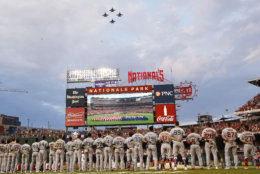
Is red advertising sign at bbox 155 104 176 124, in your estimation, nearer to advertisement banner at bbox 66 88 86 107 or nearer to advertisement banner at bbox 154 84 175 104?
advertisement banner at bbox 154 84 175 104

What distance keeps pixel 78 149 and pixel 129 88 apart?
25.4 metres

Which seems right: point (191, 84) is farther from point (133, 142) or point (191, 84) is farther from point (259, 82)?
point (133, 142)

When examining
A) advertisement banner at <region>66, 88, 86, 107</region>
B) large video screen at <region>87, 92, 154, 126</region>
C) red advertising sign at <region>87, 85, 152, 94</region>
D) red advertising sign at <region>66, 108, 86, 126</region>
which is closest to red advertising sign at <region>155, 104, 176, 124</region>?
large video screen at <region>87, 92, 154, 126</region>

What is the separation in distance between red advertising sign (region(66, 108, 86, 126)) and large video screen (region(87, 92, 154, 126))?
1.08 meters

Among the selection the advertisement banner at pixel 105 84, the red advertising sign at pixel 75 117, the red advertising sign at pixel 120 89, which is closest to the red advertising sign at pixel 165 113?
the red advertising sign at pixel 120 89

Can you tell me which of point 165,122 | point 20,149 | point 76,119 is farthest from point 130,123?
point 20,149

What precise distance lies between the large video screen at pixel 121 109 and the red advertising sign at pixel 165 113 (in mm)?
1096

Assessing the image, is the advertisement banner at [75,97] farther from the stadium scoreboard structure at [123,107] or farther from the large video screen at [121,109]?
the large video screen at [121,109]

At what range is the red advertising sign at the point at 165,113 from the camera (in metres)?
37.9

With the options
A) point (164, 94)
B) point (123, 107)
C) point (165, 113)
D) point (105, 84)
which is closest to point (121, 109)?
point (123, 107)

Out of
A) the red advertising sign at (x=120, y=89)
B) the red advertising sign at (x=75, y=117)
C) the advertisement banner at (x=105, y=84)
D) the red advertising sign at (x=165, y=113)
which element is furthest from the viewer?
the advertisement banner at (x=105, y=84)

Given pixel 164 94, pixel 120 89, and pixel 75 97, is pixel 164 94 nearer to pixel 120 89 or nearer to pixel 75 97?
pixel 120 89

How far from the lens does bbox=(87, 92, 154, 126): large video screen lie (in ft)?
127

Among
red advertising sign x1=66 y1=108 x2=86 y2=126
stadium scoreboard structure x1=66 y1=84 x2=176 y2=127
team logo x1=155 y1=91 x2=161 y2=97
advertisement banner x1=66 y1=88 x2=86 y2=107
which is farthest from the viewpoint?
advertisement banner x1=66 y1=88 x2=86 y2=107
